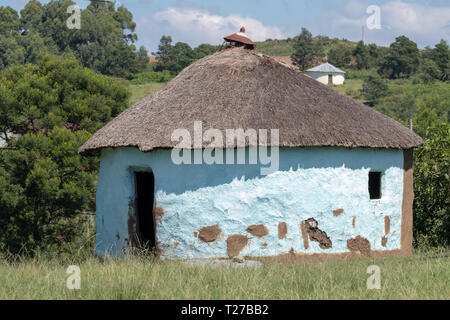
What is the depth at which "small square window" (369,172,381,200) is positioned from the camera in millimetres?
10639

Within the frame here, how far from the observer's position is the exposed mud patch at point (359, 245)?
9758 millimetres

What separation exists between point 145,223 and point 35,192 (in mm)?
4081

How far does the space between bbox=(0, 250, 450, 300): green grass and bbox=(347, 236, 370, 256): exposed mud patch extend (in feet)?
7.01

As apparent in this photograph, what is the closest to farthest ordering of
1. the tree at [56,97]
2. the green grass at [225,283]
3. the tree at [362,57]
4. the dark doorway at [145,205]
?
the green grass at [225,283]
the dark doorway at [145,205]
the tree at [56,97]
the tree at [362,57]

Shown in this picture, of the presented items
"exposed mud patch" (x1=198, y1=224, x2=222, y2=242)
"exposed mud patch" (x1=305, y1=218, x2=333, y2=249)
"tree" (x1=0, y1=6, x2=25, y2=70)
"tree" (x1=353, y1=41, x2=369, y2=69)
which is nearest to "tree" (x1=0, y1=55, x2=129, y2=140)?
"exposed mud patch" (x1=198, y1=224, x2=222, y2=242)

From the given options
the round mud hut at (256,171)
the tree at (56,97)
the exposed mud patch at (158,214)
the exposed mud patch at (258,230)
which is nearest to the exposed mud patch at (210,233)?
the round mud hut at (256,171)

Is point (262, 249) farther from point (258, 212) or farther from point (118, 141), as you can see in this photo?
point (118, 141)

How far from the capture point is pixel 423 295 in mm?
5949

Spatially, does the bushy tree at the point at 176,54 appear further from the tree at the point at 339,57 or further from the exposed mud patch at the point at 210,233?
the exposed mud patch at the point at 210,233

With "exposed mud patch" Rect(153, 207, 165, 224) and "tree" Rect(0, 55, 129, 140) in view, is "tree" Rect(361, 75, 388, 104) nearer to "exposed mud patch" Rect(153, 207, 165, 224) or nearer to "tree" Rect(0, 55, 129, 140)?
"tree" Rect(0, 55, 129, 140)

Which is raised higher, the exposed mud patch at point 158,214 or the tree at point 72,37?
the tree at point 72,37

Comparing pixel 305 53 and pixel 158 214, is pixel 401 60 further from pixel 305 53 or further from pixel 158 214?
pixel 158 214

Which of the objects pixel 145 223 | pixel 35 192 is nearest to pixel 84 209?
pixel 35 192

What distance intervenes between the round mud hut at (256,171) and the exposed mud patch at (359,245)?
3 cm
